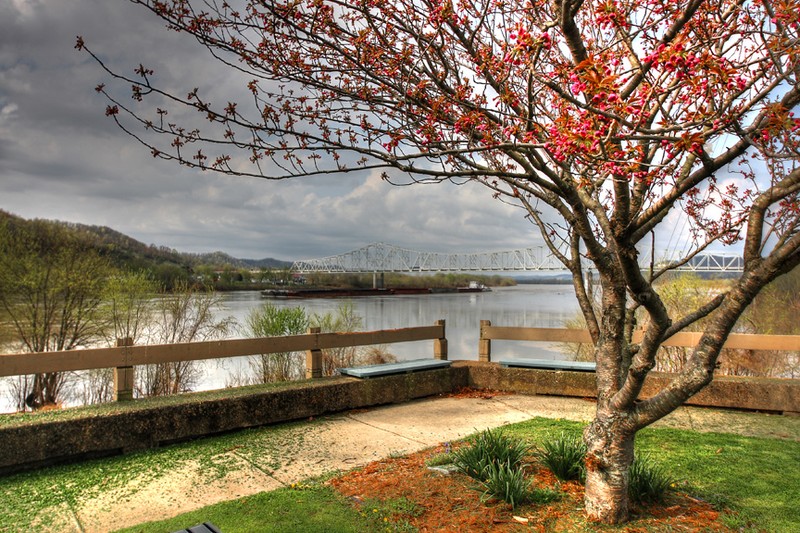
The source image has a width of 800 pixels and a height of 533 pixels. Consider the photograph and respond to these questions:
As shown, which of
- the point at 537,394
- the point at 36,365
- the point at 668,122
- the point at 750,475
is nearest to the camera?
the point at 668,122

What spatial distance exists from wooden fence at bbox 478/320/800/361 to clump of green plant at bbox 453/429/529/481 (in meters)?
3.76

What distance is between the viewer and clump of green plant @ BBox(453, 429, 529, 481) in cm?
373

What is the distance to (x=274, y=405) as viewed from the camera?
219 inches

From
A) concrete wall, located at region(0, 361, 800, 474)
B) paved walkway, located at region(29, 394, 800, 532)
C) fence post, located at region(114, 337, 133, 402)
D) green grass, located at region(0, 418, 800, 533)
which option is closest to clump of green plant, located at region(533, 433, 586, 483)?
green grass, located at region(0, 418, 800, 533)

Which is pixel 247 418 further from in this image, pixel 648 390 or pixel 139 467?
pixel 648 390

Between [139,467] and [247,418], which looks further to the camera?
[247,418]

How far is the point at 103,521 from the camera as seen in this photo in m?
3.35

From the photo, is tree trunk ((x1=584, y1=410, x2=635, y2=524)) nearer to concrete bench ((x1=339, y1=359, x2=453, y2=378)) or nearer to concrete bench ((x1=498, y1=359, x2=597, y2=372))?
concrete bench ((x1=339, y1=359, x2=453, y2=378))

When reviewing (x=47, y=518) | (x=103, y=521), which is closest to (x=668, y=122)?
(x=103, y=521)

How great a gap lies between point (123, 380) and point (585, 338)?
624 cm

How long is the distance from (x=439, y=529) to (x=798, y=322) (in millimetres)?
13767

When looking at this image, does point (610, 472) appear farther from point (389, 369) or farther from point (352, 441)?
point (389, 369)

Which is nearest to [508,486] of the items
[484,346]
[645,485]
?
[645,485]

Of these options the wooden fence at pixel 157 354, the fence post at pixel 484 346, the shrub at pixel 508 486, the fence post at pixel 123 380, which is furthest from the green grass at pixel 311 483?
the fence post at pixel 484 346
